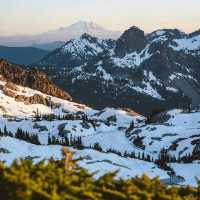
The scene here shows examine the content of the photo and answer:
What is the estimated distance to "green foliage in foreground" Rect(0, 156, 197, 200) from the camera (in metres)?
40.1

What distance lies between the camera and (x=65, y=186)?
138ft

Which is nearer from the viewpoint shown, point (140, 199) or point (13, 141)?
point (140, 199)

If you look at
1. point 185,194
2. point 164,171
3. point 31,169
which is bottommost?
point 164,171

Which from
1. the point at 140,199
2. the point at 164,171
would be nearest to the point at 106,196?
the point at 140,199

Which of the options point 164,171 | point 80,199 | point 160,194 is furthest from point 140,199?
point 164,171

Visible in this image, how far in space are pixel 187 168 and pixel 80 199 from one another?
141 metres

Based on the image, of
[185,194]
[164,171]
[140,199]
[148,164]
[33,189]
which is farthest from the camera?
[148,164]

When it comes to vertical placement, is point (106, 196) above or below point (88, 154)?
above

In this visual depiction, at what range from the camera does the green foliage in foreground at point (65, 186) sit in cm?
4006

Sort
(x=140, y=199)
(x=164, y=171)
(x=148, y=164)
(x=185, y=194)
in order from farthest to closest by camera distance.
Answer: (x=148, y=164), (x=164, y=171), (x=185, y=194), (x=140, y=199)

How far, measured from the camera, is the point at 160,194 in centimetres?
4391

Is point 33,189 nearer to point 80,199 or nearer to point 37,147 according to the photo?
point 80,199

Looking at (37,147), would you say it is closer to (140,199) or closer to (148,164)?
(148,164)

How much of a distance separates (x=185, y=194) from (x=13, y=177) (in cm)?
1880
